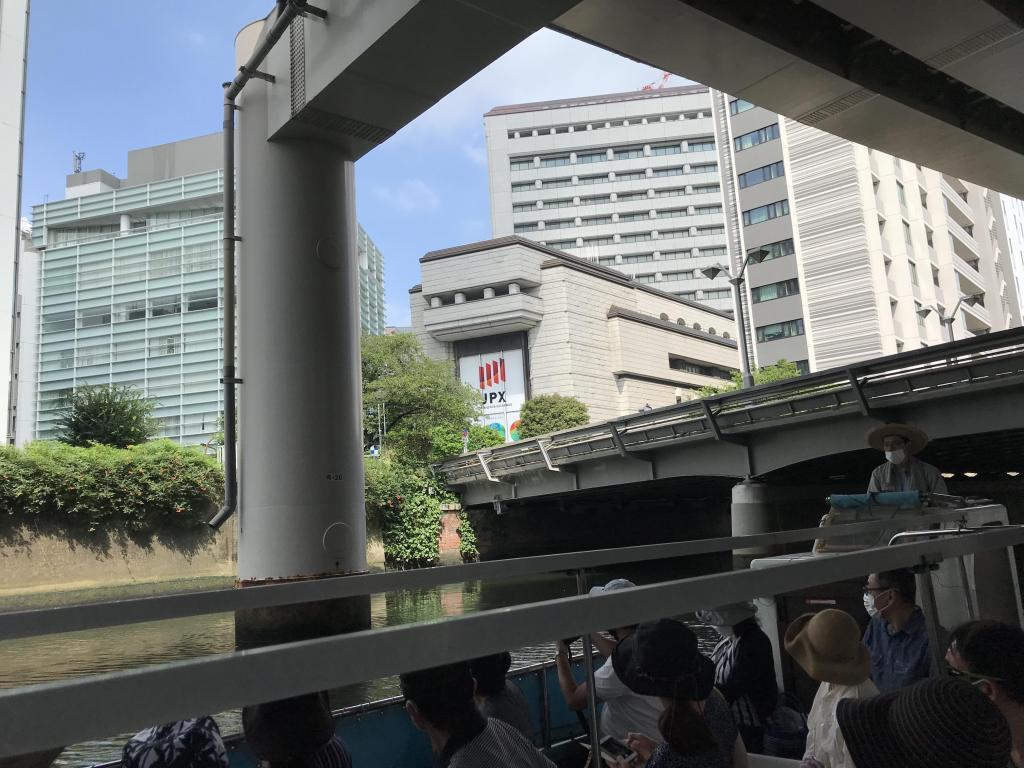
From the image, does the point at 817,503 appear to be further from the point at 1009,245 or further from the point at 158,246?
the point at 1009,245

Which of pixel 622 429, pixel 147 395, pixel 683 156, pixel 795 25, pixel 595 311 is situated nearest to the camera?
pixel 795 25

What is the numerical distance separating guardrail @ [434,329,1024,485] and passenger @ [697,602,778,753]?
12630 millimetres

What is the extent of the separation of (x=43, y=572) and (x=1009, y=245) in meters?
89.4

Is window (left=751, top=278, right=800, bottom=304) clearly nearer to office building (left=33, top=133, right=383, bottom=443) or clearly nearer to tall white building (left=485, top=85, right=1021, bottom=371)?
tall white building (left=485, top=85, right=1021, bottom=371)

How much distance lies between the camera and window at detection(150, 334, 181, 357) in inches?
2511

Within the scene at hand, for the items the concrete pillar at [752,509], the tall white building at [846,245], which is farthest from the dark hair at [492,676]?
the tall white building at [846,245]

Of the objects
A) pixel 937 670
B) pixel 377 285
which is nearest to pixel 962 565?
pixel 937 670

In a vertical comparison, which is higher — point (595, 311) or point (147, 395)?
point (595, 311)

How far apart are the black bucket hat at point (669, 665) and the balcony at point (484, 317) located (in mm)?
66304

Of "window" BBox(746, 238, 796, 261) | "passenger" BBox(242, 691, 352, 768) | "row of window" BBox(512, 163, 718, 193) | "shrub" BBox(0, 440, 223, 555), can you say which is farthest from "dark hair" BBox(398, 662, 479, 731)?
"row of window" BBox(512, 163, 718, 193)

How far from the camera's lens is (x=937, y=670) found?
2.46 meters

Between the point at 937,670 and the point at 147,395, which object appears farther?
the point at 147,395

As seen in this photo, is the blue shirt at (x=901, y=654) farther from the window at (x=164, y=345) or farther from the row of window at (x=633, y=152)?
the row of window at (x=633, y=152)

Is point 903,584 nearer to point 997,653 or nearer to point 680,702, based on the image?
point 997,653
